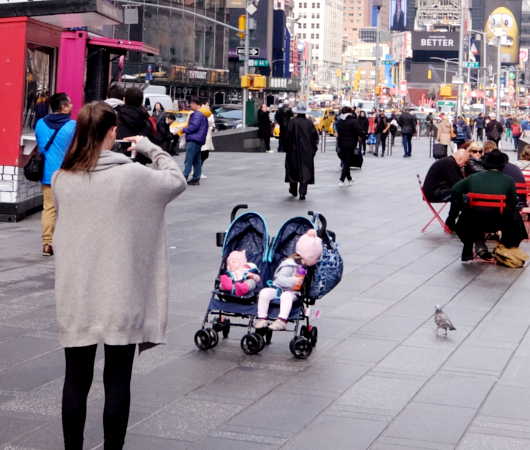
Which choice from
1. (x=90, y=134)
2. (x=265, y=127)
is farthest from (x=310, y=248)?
Result: (x=265, y=127)

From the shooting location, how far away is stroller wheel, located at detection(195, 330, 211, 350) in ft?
21.6

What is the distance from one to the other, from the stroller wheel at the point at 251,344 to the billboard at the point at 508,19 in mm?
168872

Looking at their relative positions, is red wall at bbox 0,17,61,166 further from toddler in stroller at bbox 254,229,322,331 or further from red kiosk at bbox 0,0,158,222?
toddler in stroller at bbox 254,229,322,331

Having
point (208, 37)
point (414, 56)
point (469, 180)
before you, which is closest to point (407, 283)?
point (469, 180)

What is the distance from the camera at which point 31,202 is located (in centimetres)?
1377

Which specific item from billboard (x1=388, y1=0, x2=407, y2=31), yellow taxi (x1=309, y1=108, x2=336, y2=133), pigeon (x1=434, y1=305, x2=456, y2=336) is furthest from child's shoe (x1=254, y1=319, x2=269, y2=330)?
billboard (x1=388, y1=0, x2=407, y2=31)

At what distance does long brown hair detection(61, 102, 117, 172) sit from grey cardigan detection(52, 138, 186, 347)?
4 cm

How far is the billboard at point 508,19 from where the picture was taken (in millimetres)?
169625

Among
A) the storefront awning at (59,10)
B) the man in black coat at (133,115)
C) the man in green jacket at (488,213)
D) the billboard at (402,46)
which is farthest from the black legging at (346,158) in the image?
the billboard at (402,46)

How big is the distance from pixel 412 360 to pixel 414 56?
17536cm

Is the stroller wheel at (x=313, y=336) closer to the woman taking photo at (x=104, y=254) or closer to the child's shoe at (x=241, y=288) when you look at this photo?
the child's shoe at (x=241, y=288)

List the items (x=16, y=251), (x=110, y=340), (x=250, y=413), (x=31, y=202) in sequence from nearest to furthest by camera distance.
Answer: (x=110, y=340), (x=250, y=413), (x=16, y=251), (x=31, y=202)

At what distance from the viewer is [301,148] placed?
1672cm

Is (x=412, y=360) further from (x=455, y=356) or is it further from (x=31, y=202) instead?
(x=31, y=202)
